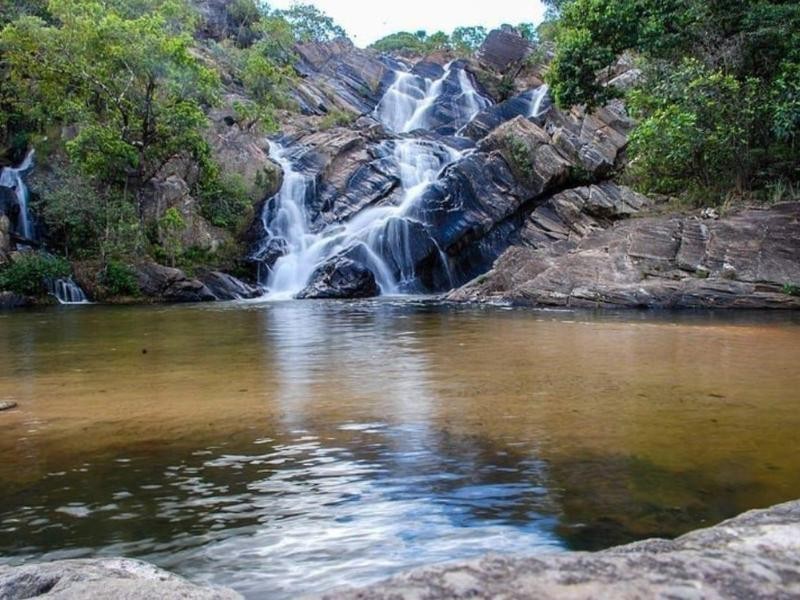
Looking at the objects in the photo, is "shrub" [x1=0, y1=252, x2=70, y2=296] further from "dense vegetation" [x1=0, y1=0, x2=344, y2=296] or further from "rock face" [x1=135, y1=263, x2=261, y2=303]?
"rock face" [x1=135, y1=263, x2=261, y2=303]

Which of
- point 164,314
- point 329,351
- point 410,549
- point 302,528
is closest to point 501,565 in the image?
point 410,549

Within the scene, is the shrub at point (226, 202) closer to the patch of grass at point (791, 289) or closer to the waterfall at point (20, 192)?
the waterfall at point (20, 192)

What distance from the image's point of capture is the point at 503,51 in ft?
143

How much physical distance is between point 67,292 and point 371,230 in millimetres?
10463

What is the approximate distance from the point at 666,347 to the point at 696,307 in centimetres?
783

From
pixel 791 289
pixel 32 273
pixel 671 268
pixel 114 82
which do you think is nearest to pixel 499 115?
pixel 114 82

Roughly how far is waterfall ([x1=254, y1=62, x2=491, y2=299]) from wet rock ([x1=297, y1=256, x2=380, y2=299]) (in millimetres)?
665

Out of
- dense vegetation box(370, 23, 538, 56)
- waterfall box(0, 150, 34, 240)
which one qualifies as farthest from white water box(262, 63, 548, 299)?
dense vegetation box(370, 23, 538, 56)

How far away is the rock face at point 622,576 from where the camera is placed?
129cm

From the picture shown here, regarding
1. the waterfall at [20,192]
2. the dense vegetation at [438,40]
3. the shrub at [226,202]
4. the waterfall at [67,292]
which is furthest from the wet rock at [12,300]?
the dense vegetation at [438,40]

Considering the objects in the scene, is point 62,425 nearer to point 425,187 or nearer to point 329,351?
point 329,351

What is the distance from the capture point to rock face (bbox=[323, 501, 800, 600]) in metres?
1.29

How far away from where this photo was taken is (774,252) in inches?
635

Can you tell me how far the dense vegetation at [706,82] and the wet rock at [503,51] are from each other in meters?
23.6
